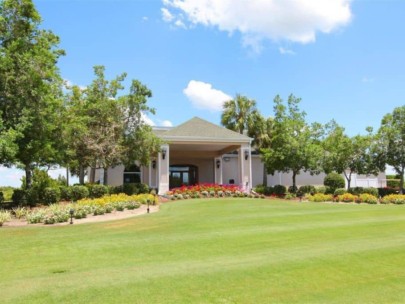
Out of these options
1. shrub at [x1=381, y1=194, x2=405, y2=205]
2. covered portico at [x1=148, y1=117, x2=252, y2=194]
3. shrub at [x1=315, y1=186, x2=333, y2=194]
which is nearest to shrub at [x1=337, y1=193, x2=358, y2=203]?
shrub at [x1=381, y1=194, x2=405, y2=205]

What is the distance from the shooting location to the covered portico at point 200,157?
2952 cm

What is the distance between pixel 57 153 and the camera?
21.4 meters

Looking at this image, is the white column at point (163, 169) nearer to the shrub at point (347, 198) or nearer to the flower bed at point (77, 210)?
the flower bed at point (77, 210)

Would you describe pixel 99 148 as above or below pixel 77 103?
below

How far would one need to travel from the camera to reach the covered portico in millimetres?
29516

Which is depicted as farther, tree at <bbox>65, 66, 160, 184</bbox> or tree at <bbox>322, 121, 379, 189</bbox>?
tree at <bbox>322, 121, 379, 189</bbox>

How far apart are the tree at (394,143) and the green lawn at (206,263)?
68.5 feet

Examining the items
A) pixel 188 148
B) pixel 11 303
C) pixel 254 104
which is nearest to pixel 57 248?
pixel 11 303

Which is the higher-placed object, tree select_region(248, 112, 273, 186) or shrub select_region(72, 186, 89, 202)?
tree select_region(248, 112, 273, 186)

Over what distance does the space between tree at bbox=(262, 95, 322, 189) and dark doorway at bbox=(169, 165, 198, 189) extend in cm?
771

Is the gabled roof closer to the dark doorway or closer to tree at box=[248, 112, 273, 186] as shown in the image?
the dark doorway

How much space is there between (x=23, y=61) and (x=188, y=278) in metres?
15.2

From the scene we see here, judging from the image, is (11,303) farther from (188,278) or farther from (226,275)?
(226,275)

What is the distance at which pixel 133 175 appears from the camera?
1368 inches
